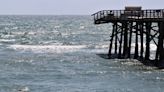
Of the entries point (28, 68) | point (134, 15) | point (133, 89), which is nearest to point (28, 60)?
point (28, 68)

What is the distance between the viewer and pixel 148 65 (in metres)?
47.0

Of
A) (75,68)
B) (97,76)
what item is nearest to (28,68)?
(75,68)

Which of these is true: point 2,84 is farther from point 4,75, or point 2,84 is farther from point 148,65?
point 148,65

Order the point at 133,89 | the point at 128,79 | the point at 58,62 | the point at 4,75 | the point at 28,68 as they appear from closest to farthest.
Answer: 1. the point at 133,89
2. the point at 128,79
3. the point at 4,75
4. the point at 28,68
5. the point at 58,62

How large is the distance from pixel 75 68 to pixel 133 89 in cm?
Answer: 1152

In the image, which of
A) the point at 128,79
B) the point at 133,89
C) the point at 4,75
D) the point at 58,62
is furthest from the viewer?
the point at 58,62

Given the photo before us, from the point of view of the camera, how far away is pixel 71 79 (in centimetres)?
3962

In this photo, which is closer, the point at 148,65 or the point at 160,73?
the point at 160,73

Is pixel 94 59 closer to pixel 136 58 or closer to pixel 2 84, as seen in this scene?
pixel 136 58

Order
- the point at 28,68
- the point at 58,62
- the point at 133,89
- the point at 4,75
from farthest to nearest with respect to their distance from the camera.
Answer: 1. the point at 58,62
2. the point at 28,68
3. the point at 4,75
4. the point at 133,89

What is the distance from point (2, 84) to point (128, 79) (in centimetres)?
800

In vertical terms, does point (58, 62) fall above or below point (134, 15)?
below

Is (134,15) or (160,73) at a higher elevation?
(134,15)

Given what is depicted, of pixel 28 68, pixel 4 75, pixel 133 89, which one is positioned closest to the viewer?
Result: pixel 133 89
